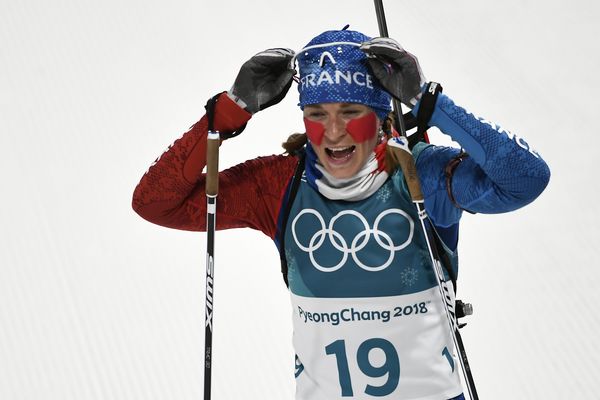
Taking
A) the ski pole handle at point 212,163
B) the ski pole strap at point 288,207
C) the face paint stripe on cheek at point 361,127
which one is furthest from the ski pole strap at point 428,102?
the ski pole handle at point 212,163

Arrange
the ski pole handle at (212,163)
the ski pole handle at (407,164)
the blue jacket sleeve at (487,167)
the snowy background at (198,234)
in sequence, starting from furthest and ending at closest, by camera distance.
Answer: the snowy background at (198,234) < the ski pole handle at (212,163) < the ski pole handle at (407,164) < the blue jacket sleeve at (487,167)

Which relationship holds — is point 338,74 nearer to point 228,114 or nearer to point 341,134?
point 341,134

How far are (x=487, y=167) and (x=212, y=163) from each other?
60 centimetres

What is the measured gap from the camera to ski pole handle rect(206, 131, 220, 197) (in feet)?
7.09

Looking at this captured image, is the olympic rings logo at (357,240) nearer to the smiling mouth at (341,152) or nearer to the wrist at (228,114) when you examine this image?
the smiling mouth at (341,152)

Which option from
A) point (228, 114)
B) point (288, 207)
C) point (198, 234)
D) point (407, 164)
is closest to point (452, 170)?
point (407, 164)

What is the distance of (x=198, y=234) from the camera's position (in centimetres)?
382

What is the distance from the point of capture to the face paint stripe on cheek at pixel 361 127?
84.0 inches

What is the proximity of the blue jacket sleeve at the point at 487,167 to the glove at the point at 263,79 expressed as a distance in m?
0.34

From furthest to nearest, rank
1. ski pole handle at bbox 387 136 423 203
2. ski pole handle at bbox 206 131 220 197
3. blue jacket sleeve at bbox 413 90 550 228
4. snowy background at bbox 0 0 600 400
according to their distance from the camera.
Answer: snowy background at bbox 0 0 600 400 → ski pole handle at bbox 206 131 220 197 → ski pole handle at bbox 387 136 423 203 → blue jacket sleeve at bbox 413 90 550 228

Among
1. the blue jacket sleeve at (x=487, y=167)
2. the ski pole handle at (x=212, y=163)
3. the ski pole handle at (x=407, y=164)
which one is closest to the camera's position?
the blue jacket sleeve at (x=487, y=167)

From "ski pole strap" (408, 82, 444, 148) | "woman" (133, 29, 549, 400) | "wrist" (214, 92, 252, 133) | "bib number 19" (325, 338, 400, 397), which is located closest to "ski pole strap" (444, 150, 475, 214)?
"woman" (133, 29, 549, 400)

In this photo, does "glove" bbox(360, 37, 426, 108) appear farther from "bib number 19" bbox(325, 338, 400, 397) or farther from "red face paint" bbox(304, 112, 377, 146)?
"bib number 19" bbox(325, 338, 400, 397)

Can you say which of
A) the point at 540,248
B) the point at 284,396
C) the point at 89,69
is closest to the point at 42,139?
the point at 89,69
